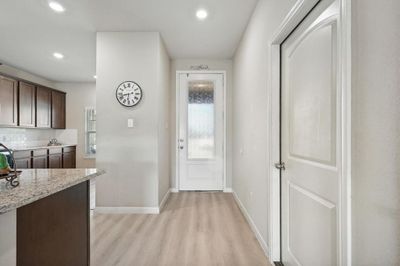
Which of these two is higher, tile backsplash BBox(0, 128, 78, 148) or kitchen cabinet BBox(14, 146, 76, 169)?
tile backsplash BBox(0, 128, 78, 148)

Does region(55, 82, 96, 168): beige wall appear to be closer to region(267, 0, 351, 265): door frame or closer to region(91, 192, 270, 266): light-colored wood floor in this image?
region(91, 192, 270, 266): light-colored wood floor

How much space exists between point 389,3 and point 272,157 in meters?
1.36

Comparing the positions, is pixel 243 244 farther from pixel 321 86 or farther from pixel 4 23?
pixel 4 23

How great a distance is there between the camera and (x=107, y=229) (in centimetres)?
264

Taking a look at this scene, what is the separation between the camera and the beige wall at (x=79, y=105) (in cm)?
616

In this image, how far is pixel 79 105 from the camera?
6.19 meters

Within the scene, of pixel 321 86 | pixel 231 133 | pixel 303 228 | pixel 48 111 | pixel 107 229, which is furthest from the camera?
pixel 48 111

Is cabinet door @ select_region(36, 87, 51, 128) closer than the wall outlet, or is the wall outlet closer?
the wall outlet

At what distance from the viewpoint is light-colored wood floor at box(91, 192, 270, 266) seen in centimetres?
200

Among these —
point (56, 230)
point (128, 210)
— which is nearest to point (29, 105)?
point (128, 210)

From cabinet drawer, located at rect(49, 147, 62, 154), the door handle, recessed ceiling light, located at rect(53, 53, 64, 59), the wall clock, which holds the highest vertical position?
recessed ceiling light, located at rect(53, 53, 64, 59)

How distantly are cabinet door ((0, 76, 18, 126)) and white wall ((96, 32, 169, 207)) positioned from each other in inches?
97.1

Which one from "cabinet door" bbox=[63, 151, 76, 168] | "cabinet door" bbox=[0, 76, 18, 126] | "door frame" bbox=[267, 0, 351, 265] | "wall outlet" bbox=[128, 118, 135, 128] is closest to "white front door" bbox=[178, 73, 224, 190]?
"wall outlet" bbox=[128, 118, 135, 128]

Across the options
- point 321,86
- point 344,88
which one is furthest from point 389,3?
point 321,86
